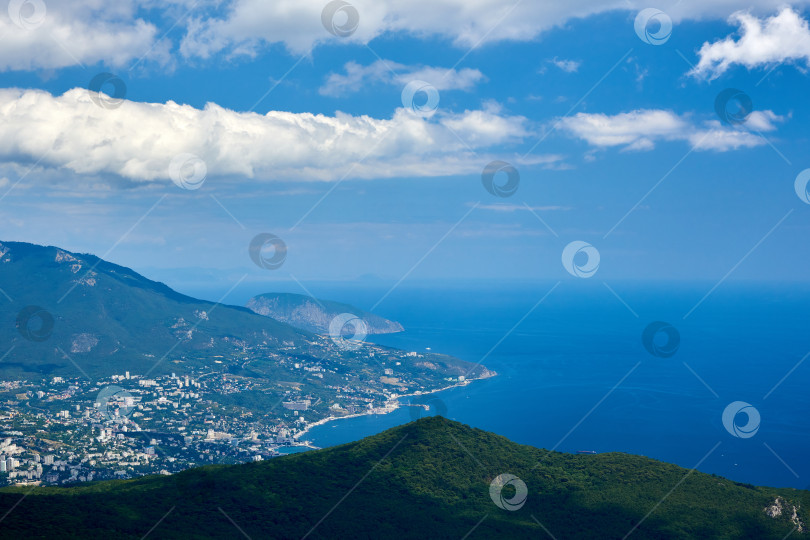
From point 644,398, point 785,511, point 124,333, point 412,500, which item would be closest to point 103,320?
point 124,333

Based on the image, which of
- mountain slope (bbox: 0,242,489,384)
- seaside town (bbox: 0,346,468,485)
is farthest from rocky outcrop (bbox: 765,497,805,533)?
mountain slope (bbox: 0,242,489,384)

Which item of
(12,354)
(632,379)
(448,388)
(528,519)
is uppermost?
(632,379)

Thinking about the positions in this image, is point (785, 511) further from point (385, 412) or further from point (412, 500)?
point (385, 412)

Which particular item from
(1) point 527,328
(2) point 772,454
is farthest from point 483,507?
(1) point 527,328

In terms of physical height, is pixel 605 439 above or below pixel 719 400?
below

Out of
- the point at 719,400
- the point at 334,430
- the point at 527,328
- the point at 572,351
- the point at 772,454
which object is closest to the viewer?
the point at 772,454

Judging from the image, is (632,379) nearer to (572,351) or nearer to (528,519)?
(572,351)

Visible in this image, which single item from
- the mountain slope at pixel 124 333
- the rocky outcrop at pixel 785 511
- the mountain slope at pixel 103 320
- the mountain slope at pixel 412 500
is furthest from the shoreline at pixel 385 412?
the rocky outcrop at pixel 785 511

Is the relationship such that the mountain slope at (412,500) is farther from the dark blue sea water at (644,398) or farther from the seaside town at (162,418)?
the dark blue sea water at (644,398)
